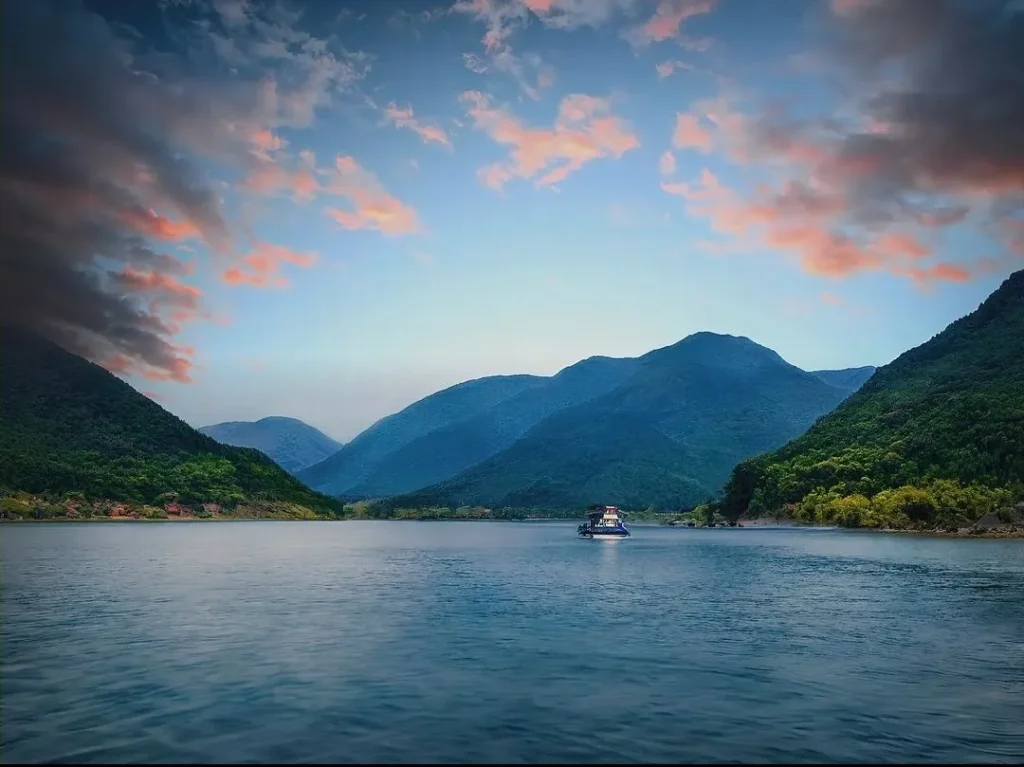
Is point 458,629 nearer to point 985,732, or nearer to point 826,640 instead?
point 826,640

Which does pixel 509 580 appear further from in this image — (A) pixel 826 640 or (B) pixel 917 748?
(B) pixel 917 748

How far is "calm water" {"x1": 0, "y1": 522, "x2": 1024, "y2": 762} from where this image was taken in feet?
87.6

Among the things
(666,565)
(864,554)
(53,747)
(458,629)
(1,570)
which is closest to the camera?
(53,747)

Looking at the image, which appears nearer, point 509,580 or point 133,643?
point 133,643

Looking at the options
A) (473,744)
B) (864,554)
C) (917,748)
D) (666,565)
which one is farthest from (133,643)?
(864,554)

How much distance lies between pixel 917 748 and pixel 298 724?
75.0 feet

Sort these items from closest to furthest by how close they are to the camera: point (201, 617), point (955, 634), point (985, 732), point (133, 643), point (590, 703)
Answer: point (985, 732)
point (590, 703)
point (133, 643)
point (955, 634)
point (201, 617)

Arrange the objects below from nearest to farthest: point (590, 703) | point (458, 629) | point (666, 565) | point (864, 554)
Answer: point (590, 703)
point (458, 629)
point (666, 565)
point (864, 554)

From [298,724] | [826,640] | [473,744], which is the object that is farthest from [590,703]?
[826,640]

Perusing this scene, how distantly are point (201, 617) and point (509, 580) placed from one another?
43.4 meters

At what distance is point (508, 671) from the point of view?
39.6m

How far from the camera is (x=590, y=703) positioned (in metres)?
32.7

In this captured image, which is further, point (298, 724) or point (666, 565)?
point (666, 565)

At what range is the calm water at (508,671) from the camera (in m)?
26.7
